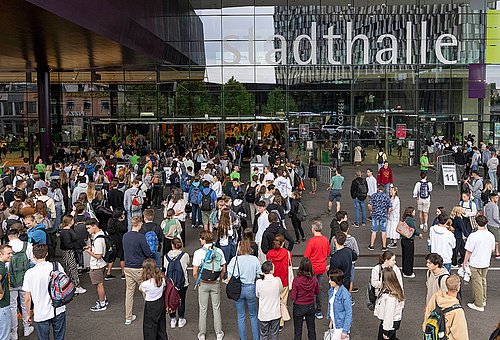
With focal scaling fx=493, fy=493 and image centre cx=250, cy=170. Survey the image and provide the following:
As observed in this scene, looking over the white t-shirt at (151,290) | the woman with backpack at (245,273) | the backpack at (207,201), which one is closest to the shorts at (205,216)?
the backpack at (207,201)

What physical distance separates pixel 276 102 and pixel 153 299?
24.4m

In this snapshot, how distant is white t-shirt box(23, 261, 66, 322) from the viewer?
6684 mm

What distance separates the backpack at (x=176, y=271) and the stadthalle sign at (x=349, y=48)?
23654 millimetres

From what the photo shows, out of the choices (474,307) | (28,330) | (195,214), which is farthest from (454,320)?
(195,214)

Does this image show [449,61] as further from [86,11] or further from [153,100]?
[86,11]

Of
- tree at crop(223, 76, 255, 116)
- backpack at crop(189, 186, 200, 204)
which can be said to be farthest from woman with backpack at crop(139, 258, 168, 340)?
tree at crop(223, 76, 255, 116)

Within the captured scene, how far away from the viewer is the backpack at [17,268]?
7.57 m

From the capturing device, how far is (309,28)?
29906 mm

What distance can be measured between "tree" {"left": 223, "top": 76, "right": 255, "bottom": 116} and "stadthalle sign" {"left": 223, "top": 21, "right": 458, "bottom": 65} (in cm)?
134

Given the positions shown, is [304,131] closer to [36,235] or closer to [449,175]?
[449,175]

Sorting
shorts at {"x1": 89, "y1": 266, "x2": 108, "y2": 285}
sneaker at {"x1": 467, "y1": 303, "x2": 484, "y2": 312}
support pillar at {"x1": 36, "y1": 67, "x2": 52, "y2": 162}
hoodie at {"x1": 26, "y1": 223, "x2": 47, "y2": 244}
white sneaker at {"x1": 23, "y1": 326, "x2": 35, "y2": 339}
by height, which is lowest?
white sneaker at {"x1": 23, "y1": 326, "x2": 35, "y2": 339}

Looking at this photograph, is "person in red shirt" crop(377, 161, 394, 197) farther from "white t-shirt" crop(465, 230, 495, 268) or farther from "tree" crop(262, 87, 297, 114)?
"tree" crop(262, 87, 297, 114)

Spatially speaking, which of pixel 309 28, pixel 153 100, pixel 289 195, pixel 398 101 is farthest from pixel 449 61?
pixel 289 195

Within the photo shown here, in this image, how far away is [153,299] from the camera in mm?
6859
